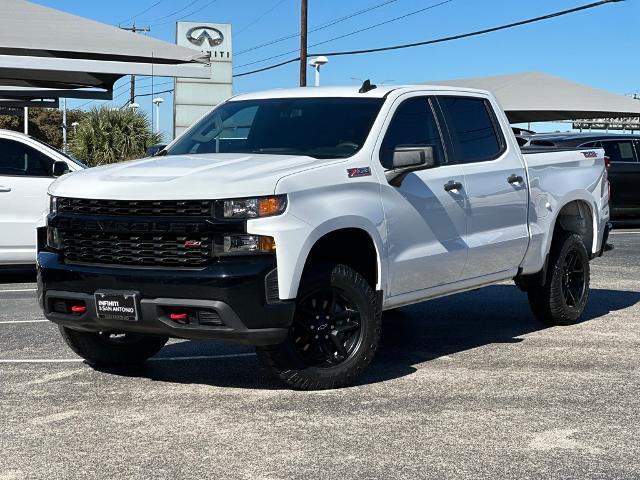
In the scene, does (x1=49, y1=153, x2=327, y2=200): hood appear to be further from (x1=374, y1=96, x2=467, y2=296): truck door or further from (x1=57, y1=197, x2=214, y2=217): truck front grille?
(x1=374, y1=96, x2=467, y2=296): truck door

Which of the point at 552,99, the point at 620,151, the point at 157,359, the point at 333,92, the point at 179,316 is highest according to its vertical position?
the point at 552,99

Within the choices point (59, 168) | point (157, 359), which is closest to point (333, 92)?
point (157, 359)

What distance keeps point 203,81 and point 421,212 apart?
29493mm

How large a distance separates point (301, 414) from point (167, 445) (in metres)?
0.91

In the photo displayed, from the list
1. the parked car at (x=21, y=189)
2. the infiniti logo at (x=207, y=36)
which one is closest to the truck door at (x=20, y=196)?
the parked car at (x=21, y=189)

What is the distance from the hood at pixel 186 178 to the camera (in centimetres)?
613

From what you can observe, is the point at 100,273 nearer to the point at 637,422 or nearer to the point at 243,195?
the point at 243,195

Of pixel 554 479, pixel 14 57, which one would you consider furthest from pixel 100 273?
pixel 14 57

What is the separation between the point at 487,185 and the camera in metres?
7.98

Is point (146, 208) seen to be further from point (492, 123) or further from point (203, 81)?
point (203, 81)

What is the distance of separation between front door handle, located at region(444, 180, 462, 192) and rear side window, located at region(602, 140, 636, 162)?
13541 mm

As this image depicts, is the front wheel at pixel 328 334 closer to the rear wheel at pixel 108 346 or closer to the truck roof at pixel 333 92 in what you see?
the rear wheel at pixel 108 346

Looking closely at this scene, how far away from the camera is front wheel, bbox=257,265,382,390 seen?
253 inches

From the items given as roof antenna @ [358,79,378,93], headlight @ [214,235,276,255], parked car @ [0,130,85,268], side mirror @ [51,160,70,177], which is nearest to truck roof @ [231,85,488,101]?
roof antenna @ [358,79,378,93]
